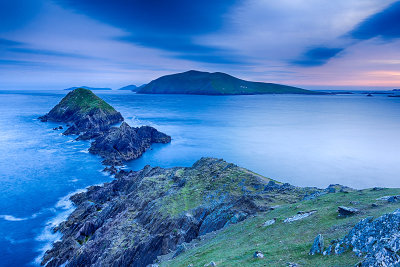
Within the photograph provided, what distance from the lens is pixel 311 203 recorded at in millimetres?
31344

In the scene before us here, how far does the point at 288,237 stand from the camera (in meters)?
22.0

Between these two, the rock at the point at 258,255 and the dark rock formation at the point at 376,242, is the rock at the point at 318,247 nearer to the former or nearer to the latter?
the dark rock formation at the point at 376,242

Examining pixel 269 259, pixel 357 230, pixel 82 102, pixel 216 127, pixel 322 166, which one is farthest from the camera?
pixel 82 102

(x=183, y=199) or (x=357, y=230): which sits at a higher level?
(x=357, y=230)

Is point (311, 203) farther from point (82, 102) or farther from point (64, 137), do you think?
point (82, 102)

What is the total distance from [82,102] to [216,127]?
113 m

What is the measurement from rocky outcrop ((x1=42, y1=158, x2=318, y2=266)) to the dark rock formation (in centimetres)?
1990

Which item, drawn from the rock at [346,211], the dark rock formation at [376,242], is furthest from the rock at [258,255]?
the rock at [346,211]

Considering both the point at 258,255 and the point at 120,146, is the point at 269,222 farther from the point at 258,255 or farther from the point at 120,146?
the point at 120,146

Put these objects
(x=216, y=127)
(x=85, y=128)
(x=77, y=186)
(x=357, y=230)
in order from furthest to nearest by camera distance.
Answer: (x=216, y=127) < (x=85, y=128) < (x=77, y=186) < (x=357, y=230)

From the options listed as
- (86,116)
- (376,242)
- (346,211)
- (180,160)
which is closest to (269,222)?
(346,211)

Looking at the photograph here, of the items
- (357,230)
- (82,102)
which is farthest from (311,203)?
(82,102)

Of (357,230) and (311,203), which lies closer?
(357,230)

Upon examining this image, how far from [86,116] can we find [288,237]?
165 meters
